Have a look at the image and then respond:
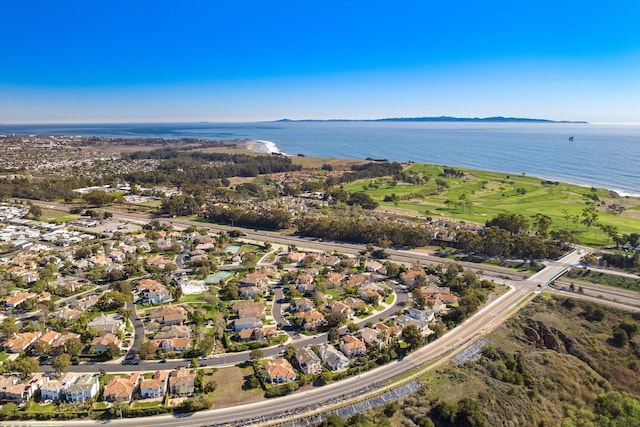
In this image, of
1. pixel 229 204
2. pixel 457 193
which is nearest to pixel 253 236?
pixel 229 204

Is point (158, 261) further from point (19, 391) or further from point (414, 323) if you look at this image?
point (414, 323)

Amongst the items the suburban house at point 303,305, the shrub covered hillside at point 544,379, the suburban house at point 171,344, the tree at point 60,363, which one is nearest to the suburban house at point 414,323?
the shrub covered hillside at point 544,379

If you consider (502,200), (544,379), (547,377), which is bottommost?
(547,377)

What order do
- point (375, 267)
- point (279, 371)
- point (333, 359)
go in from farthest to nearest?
point (375, 267) → point (333, 359) → point (279, 371)

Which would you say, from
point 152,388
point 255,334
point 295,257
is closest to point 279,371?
point 255,334

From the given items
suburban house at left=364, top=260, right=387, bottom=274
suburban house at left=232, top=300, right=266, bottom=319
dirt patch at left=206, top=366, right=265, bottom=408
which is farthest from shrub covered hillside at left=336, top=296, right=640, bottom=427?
suburban house at left=364, top=260, right=387, bottom=274
